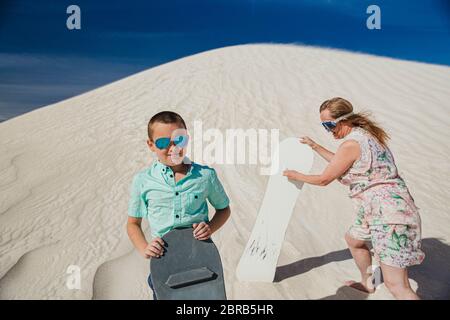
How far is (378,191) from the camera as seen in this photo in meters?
2.68

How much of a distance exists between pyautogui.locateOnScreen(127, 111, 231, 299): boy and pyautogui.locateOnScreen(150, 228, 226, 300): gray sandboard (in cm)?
6

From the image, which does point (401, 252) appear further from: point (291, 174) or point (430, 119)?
point (430, 119)

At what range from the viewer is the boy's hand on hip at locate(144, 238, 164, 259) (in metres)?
1.95

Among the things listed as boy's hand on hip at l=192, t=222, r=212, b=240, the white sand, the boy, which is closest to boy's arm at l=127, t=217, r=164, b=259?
the boy

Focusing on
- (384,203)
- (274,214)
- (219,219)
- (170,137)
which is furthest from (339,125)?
(170,137)

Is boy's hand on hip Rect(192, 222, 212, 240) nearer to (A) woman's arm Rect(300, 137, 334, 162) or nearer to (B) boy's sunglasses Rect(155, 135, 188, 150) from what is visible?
(B) boy's sunglasses Rect(155, 135, 188, 150)

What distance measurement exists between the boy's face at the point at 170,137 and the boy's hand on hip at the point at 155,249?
0.38 metres

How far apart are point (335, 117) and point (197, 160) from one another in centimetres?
342

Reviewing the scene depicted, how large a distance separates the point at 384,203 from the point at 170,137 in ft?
4.73

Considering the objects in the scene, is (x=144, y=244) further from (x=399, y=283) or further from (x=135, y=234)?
(x=399, y=283)

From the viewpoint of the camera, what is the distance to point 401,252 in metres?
2.60

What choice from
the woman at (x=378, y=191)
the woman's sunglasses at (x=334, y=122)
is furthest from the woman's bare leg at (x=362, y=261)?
the woman's sunglasses at (x=334, y=122)

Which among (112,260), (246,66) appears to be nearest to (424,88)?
(246,66)

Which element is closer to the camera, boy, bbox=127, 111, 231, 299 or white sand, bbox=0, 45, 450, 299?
boy, bbox=127, 111, 231, 299
